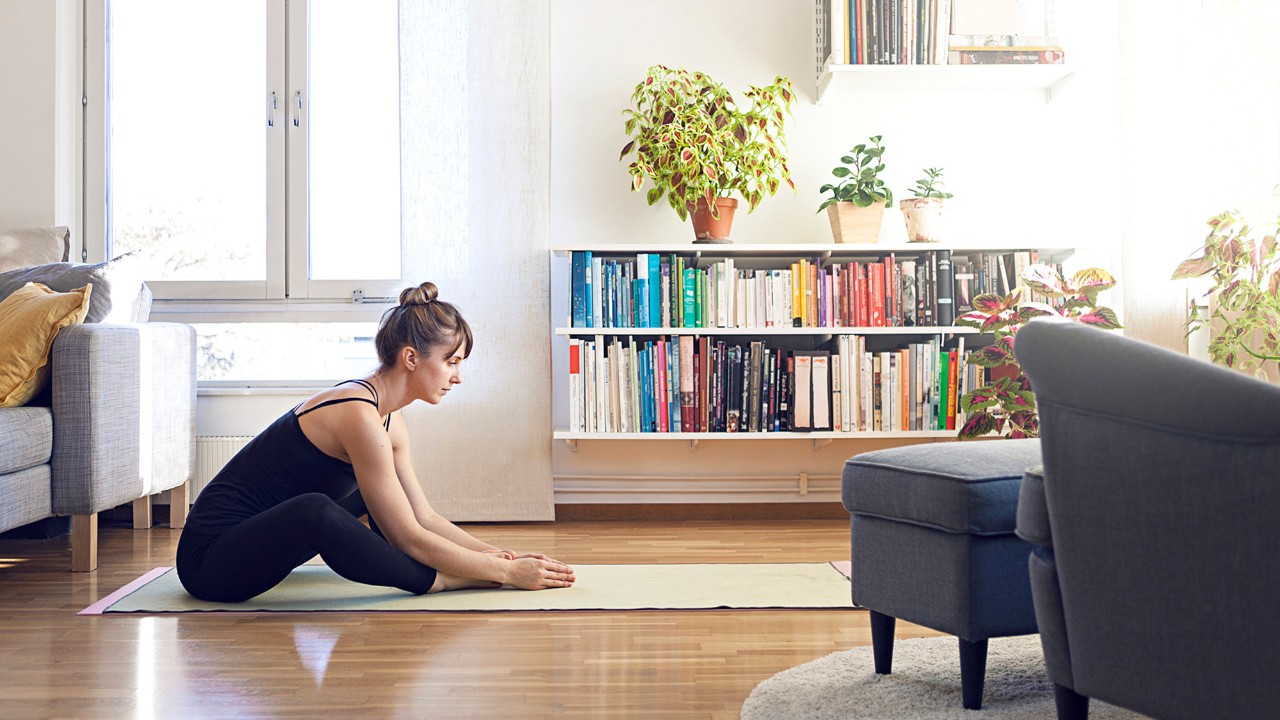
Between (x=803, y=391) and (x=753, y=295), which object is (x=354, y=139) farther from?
(x=803, y=391)

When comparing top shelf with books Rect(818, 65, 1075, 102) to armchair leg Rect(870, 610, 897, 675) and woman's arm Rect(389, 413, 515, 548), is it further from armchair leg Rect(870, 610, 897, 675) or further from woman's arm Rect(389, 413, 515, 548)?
armchair leg Rect(870, 610, 897, 675)

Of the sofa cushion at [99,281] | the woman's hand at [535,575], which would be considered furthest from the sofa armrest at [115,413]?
the woman's hand at [535,575]

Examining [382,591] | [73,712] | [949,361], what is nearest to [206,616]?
[382,591]

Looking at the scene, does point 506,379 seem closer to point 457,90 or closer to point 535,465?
point 535,465

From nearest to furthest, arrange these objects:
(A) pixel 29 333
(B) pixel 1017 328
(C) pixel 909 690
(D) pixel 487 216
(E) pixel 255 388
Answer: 1. (C) pixel 909 690
2. (A) pixel 29 333
3. (B) pixel 1017 328
4. (D) pixel 487 216
5. (E) pixel 255 388

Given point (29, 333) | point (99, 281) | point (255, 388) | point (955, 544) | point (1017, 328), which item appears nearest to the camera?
point (955, 544)

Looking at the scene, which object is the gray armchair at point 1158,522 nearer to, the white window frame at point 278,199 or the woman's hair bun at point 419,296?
the woman's hair bun at point 419,296

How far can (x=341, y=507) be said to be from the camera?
2.43 m

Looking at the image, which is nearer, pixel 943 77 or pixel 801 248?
pixel 801 248

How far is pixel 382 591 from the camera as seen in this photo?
2.55 meters

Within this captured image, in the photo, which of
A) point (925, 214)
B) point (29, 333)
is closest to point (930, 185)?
point (925, 214)

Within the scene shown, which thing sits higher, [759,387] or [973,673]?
[759,387]

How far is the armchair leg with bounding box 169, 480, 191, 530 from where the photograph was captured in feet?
11.6

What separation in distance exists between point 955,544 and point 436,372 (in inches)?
51.6
